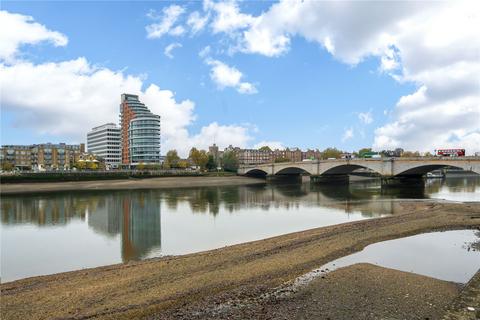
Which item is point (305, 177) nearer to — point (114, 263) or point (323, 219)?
point (323, 219)

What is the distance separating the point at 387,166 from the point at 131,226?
54.1 m

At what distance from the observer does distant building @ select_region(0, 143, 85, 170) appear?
15975 centimetres

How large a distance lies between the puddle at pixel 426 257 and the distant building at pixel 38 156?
16146 centimetres

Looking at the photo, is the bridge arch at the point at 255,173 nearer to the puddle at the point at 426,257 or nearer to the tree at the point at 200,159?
the tree at the point at 200,159

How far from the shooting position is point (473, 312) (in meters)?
9.03

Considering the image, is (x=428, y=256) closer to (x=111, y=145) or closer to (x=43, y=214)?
(x=43, y=214)

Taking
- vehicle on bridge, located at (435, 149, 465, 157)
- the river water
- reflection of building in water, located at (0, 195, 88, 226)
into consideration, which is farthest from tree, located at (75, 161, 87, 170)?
vehicle on bridge, located at (435, 149, 465, 157)

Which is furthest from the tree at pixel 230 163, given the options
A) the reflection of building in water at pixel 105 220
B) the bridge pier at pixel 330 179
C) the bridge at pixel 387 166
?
the reflection of building in water at pixel 105 220

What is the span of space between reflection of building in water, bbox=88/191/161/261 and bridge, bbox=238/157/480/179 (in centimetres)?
4665

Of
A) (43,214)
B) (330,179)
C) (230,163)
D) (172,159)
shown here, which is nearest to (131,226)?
(43,214)

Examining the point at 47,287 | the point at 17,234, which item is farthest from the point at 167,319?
the point at 17,234

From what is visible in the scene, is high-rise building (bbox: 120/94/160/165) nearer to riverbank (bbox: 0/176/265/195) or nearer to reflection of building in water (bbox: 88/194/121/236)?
riverbank (bbox: 0/176/265/195)

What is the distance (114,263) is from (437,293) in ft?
51.1

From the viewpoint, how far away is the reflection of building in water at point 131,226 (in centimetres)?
2269
